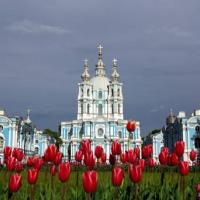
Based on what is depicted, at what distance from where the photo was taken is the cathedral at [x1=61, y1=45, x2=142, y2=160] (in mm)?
67500

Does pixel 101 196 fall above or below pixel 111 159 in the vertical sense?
below

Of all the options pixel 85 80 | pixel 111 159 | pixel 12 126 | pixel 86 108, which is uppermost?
pixel 85 80

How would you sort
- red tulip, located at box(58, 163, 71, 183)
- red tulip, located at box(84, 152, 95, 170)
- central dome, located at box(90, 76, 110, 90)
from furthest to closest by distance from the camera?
central dome, located at box(90, 76, 110, 90) → red tulip, located at box(84, 152, 95, 170) → red tulip, located at box(58, 163, 71, 183)

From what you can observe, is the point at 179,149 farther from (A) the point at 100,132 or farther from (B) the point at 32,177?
(A) the point at 100,132

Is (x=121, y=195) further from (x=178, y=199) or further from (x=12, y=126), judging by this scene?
(x=12, y=126)

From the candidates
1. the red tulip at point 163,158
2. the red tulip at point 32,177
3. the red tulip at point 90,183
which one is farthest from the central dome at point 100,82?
the red tulip at point 90,183

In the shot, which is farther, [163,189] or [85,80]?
[85,80]

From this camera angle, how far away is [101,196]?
4469 mm

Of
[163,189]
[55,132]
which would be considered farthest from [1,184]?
[55,132]

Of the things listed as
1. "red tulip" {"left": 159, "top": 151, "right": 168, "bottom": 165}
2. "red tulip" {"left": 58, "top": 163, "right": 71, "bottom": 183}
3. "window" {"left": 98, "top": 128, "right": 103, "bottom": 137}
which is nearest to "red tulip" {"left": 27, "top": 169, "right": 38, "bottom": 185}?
"red tulip" {"left": 58, "top": 163, "right": 71, "bottom": 183}

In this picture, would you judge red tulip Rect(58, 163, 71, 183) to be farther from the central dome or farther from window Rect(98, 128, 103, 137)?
the central dome

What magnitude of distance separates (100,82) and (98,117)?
10.2 m

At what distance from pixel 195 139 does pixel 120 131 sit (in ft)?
77.4

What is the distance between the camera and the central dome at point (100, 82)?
74.9 m
